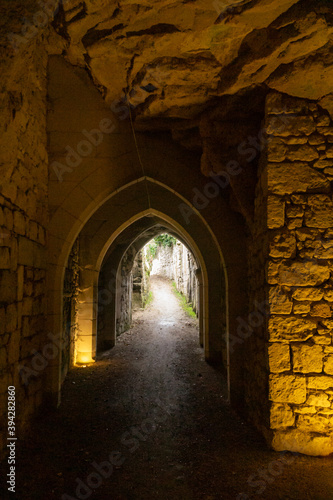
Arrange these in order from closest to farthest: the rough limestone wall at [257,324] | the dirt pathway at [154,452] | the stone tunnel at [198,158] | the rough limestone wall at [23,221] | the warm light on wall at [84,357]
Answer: the dirt pathway at [154,452]
the stone tunnel at [198,158]
the rough limestone wall at [23,221]
the rough limestone wall at [257,324]
the warm light on wall at [84,357]

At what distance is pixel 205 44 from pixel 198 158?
5.48 ft

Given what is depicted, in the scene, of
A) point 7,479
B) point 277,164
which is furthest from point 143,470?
point 277,164

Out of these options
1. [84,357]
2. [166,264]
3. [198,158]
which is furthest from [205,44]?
[166,264]

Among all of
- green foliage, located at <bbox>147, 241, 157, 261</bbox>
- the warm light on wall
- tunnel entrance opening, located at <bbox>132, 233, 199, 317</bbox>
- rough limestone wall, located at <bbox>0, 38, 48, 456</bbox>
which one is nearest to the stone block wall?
rough limestone wall, located at <bbox>0, 38, 48, 456</bbox>

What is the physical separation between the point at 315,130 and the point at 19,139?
2938mm

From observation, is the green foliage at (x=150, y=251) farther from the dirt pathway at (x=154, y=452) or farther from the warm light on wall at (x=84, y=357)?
the dirt pathway at (x=154, y=452)

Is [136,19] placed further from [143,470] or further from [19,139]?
[143,470]

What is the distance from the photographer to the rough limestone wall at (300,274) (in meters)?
2.69

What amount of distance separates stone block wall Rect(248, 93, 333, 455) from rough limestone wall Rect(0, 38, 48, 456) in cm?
237

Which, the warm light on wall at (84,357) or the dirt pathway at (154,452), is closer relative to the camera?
the dirt pathway at (154,452)

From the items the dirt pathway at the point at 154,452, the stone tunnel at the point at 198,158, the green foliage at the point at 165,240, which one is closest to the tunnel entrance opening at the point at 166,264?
the green foliage at the point at 165,240

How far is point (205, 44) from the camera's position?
105 inches

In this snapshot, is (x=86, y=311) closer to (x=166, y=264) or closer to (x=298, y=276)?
(x=298, y=276)

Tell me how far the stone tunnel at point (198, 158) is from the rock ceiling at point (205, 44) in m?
0.01
